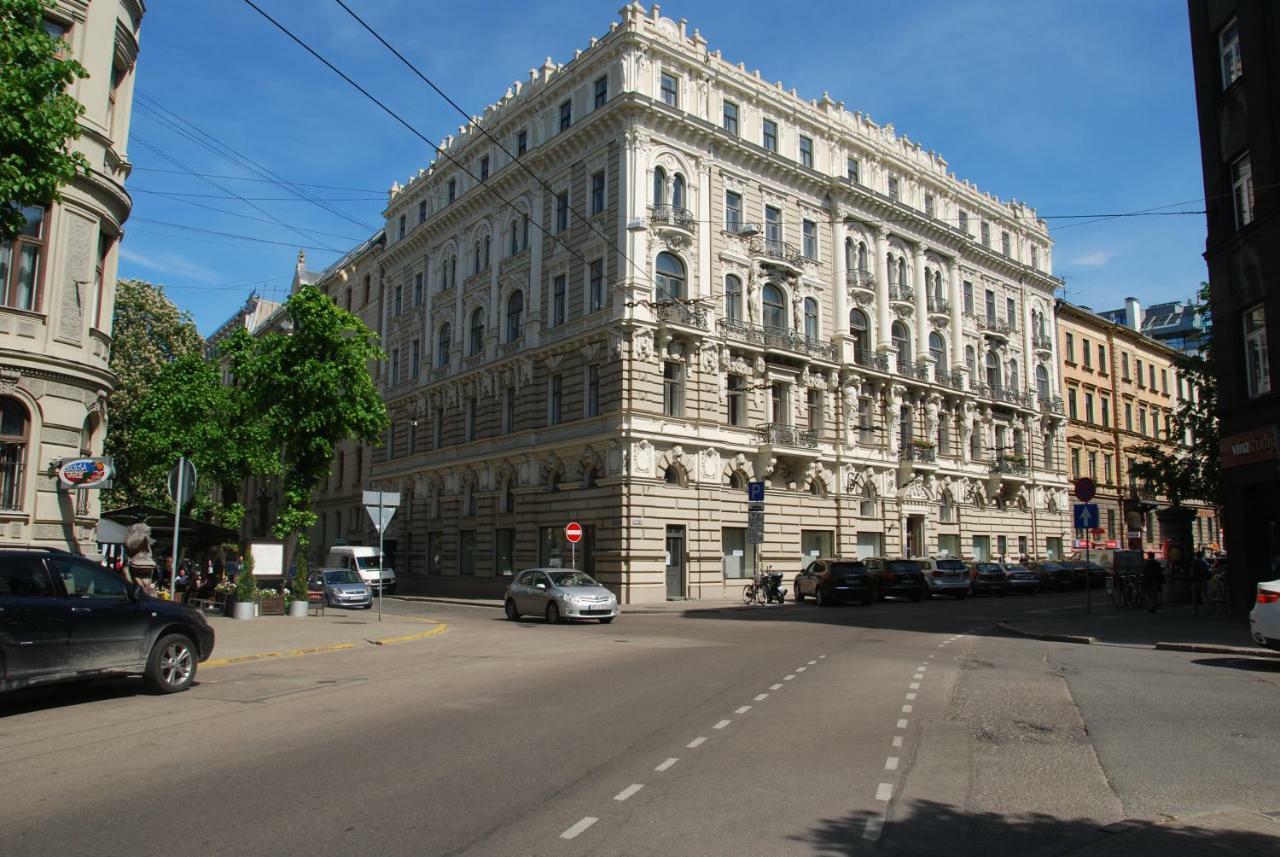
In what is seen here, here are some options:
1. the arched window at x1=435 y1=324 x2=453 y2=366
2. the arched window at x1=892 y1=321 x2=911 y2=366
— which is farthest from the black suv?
the arched window at x1=892 y1=321 x2=911 y2=366

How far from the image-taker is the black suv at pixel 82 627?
9.59m

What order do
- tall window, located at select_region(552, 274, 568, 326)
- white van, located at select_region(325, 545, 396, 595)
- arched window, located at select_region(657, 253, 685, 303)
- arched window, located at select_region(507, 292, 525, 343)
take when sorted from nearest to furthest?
arched window, located at select_region(657, 253, 685, 303), tall window, located at select_region(552, 274, 568, 326), white van, located at select_region(325, 545, 396, 595), arched window, located at select_region(507, 292, 525, 343)

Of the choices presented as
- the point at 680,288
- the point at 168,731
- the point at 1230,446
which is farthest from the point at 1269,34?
the point at 168,731

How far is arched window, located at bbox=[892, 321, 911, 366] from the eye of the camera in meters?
47.6

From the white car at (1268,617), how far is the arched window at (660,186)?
27407 millimetres

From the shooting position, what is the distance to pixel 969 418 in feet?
169

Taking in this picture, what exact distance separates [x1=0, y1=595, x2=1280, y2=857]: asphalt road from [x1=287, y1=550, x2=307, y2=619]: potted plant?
35.6 feet

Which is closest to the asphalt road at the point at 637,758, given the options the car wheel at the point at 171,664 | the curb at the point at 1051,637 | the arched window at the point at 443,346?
the car wheel at the point at 171,664

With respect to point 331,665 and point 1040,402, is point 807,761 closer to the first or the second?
point 331,665

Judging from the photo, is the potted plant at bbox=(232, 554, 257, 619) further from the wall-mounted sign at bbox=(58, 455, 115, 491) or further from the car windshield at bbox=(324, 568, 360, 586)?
the car windshield at bbox=(324, 568, 360, 586)

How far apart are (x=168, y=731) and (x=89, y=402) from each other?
45.0 feet

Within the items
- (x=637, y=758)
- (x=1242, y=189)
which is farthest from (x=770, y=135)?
(x=637, y=758)

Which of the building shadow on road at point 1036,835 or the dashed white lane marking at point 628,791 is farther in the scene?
the dashed white lane marking at point 628,791

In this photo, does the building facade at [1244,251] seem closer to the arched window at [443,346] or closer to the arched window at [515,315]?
the arched window at [515,315]
